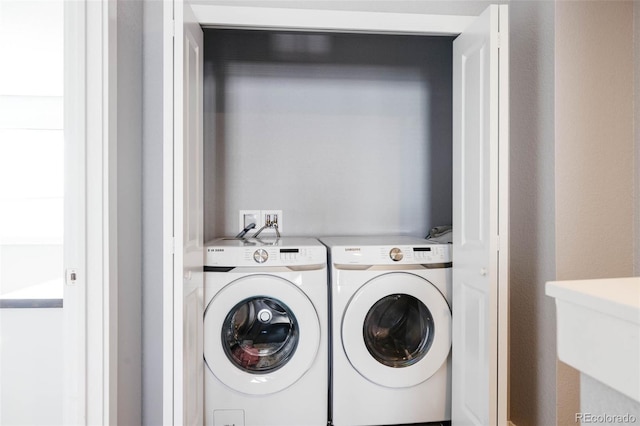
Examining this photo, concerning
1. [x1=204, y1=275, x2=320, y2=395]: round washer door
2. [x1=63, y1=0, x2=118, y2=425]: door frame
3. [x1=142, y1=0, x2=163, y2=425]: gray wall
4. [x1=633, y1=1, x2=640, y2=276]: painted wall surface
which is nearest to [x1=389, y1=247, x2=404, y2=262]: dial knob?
[x1=204, y1=275, x2=320, y2=395]: round washer door

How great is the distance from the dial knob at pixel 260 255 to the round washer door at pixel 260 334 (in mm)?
72

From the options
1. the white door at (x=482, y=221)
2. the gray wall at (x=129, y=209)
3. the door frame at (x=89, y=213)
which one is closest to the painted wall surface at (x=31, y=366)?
the door frame at (x=89, y=213)

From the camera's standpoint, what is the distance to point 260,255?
197 centimetres

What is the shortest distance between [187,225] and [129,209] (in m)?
0.31

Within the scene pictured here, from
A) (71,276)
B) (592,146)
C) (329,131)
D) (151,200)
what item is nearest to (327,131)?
(329,131)

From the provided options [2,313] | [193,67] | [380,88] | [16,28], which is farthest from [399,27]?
[2,313]

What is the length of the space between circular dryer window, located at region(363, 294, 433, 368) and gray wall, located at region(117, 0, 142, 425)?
101cm

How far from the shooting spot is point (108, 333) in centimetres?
153

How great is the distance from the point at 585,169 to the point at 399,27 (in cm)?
96

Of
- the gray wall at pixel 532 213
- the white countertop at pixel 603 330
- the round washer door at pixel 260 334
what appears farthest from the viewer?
the round washer door at pixel 260 334

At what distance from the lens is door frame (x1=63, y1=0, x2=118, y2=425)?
145 centimetres

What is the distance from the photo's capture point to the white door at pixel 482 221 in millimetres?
1665

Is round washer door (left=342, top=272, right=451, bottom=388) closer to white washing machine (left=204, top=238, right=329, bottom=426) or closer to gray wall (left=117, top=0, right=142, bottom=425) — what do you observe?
white washing machine (left=204, top=238, right=329, bottom=426)

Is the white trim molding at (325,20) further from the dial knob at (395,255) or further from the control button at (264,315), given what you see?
the control button at (264,315)
